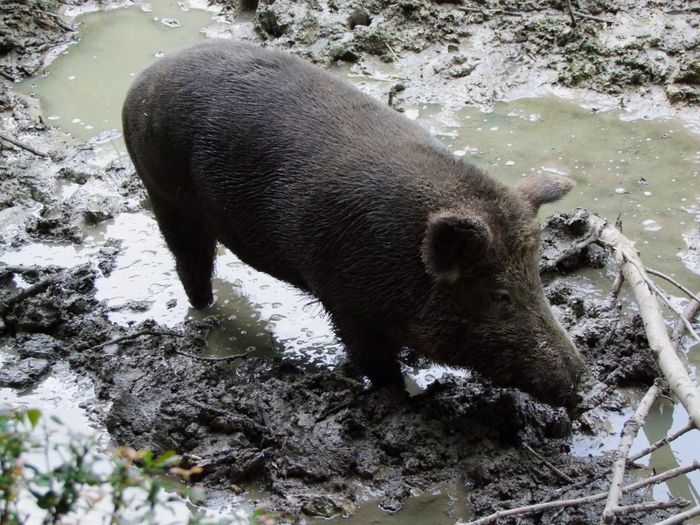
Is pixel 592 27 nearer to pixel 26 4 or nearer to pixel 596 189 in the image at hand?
pixel 596 189

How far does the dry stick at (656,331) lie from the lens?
390cm

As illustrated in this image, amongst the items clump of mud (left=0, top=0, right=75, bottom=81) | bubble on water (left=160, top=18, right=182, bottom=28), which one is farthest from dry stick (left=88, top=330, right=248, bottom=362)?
bubble on water (left=160, top=18, right=182, bottom=28)

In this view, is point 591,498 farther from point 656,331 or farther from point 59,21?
point 59,21

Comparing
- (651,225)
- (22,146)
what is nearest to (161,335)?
(22,146)

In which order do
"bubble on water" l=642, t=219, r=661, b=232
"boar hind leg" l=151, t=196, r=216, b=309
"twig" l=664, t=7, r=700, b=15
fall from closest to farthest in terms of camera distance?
1. "boar hind leg" l=151, t=196, r=216, b=309
2. "bubble on water" l=642, t=219, r=661, b=232
3. "twig" l=664, t=7, r=700, b=15

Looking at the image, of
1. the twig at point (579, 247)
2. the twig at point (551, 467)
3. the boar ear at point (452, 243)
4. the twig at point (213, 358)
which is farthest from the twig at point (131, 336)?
the twig at point (579, 247)

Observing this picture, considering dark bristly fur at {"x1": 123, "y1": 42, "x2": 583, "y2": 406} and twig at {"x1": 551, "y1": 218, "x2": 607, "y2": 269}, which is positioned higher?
dark bristly fur at {"x1": 123, "y1": 42, "x2": 583, "y2": 406}

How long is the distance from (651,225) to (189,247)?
11.7 ft

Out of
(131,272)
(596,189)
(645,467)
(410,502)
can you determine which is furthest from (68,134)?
(645,467)

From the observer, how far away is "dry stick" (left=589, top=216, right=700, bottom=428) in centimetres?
390

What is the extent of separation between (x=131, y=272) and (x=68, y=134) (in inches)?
115

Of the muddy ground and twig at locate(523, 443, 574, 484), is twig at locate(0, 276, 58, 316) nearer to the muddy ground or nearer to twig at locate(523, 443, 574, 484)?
the muddy ground

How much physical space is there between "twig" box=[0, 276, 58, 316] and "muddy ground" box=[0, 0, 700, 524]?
0.01m

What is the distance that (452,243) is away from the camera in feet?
13.3
